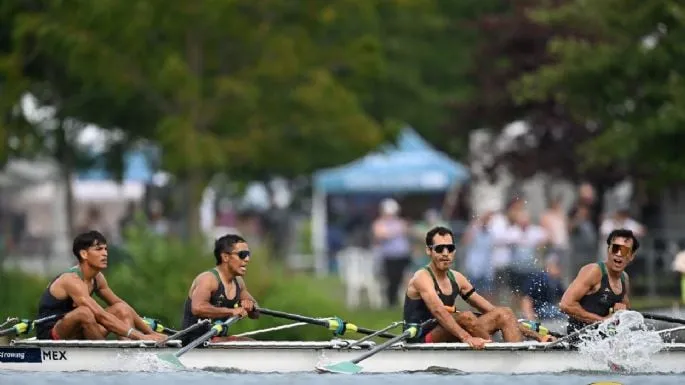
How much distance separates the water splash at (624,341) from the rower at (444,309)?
0.62 m

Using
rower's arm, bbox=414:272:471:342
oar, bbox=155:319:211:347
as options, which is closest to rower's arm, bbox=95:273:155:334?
oar, bbox=155:319:211:347

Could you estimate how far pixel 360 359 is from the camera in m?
18.9

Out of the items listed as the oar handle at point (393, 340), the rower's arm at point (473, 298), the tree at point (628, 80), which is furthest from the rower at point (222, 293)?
the tree at point (628, 80)

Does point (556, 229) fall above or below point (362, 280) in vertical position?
above

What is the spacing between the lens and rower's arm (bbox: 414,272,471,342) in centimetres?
1885

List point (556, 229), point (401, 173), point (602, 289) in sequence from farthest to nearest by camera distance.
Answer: point (401, 173) < point (556, 229) < point (602, 289)

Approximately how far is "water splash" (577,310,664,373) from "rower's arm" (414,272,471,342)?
3.51 feet

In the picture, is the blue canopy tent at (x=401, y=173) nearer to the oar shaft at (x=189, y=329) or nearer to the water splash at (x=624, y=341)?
the oar shaft at (x=189, y=329)

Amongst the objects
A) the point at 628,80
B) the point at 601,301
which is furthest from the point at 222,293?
the point at 628,80

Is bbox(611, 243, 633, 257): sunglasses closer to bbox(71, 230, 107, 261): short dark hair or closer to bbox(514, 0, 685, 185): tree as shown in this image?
bbox(71, 230, 107, 261): short dark hair

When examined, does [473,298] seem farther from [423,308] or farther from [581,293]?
[581,293]

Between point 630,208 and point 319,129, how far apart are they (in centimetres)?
523

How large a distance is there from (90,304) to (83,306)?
70mm

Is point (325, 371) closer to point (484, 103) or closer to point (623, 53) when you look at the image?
point (623, 53)
